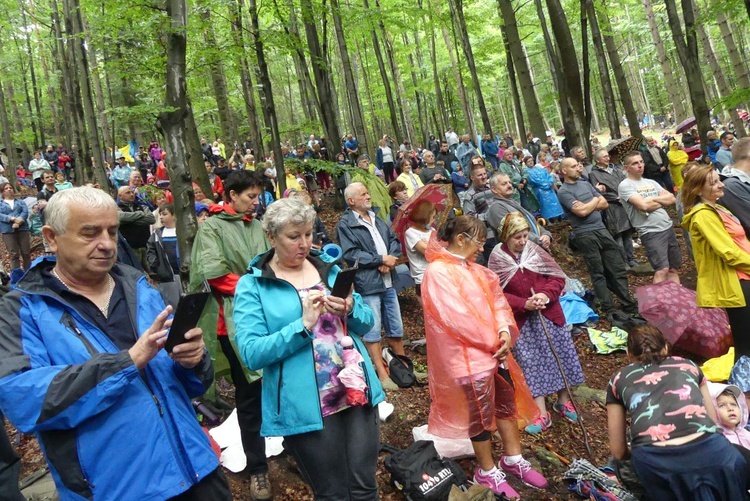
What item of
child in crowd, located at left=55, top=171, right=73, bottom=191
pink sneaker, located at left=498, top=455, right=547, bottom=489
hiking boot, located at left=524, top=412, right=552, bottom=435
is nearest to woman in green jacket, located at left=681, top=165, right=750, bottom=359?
hiking boot, located at left=524, top=412, right=552, bottom=435

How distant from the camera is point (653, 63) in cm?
4591

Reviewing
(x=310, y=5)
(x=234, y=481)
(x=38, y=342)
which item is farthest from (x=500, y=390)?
(x=310, y=5)

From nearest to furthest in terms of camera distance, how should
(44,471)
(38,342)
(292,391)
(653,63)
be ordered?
(38,342)
(292,391)
(44,471)
(653,63)

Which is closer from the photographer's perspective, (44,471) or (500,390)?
(500,390)

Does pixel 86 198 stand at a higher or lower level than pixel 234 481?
higher

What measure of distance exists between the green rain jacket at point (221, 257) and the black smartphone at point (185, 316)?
1303mm

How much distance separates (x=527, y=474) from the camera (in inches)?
144

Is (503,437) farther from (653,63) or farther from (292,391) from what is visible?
(653,63)

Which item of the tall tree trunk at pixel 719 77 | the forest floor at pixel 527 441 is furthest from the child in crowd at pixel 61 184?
the tall tree trunk at pixel 719 77

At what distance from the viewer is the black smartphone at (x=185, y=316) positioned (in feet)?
6.08

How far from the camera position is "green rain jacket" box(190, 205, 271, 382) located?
3291 millimetres

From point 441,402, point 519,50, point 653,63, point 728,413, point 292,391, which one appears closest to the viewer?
point 292,391

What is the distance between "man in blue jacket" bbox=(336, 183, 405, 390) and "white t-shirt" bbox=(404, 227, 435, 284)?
14 cm

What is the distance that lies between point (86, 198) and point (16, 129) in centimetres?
3336
